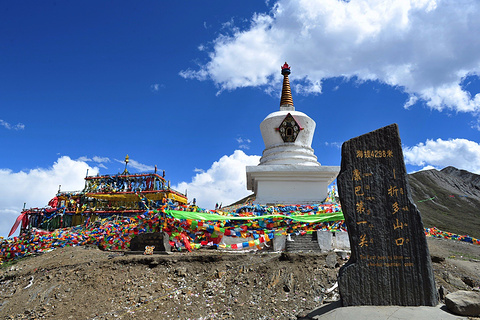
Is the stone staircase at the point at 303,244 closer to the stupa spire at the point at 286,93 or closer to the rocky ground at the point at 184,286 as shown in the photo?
the rocky ground at the point at 184,286

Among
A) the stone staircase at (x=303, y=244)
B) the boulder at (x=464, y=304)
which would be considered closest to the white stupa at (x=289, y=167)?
the stone staircase at (x=303, y=244)

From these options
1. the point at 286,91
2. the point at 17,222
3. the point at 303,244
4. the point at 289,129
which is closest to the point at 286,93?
the point at 286,91

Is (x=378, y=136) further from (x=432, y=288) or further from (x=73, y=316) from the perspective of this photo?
(x=73, y=316)

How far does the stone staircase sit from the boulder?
4.11m

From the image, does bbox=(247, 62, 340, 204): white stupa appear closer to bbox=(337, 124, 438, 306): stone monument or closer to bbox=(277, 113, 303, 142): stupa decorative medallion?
bbox=(277, 113, 303, 142): stupa decorative medallion

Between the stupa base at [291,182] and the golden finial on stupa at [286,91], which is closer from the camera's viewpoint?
the stupa base at [291,182]

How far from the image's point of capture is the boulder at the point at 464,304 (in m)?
3.86

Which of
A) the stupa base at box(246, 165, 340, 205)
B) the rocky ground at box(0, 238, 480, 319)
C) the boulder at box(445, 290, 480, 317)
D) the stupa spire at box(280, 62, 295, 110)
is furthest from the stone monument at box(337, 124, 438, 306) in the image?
the stupa spire at box(280, 62, 295, 110)

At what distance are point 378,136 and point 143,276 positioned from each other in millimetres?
4940

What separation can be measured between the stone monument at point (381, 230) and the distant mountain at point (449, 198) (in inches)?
431

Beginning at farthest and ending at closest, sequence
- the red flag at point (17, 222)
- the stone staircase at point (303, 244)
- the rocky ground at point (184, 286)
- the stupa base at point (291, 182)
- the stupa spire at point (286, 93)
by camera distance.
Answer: the red flag at point (17, 222) → the stupa spire at point (286, 93) → the stupa base at point (291, 182) → the stone staircase at point (303, 244) → the rocky ground at point (184, 286)

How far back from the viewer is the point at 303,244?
26.9 feet

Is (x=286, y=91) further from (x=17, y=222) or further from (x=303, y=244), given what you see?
(x=17, y=222)

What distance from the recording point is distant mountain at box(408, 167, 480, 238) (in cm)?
1819
